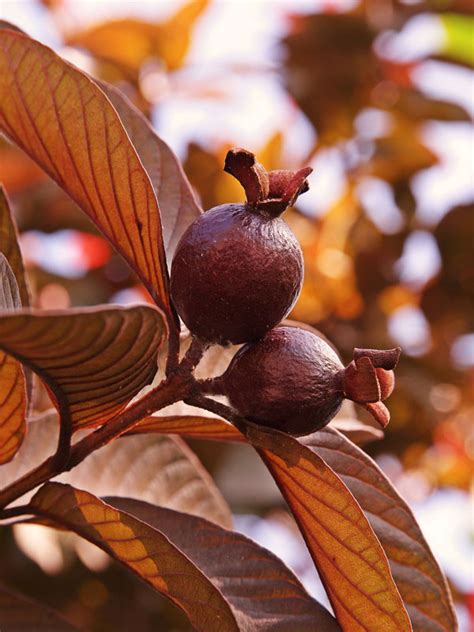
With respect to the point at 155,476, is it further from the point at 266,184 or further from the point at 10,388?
the point at 266,184

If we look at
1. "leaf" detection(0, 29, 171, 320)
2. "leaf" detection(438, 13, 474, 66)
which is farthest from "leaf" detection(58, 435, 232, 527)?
"leaf" detection(438, 13, 474, 66)

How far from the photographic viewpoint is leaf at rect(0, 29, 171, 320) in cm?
80

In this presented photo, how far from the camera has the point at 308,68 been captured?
2607 mm

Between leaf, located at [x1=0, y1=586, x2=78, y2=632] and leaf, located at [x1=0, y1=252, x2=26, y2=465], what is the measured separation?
11.4 inches

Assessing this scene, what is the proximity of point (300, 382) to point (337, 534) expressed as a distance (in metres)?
0.16

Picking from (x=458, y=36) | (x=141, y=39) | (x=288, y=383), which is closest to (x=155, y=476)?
(x=288, y=383)

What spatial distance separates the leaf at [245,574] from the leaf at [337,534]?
65mm

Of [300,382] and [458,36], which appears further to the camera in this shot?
[458,36]

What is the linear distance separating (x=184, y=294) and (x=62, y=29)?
2298 millimetres

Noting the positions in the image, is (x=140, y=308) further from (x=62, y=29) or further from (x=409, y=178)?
(x=62, y=29)

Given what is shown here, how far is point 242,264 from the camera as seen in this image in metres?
0.77

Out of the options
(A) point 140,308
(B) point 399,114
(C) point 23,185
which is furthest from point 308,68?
(A) point 140,308

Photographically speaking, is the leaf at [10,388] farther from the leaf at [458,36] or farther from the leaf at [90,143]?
the leaf at [458,36]

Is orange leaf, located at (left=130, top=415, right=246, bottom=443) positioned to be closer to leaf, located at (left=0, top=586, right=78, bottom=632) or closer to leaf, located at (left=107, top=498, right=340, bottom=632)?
leaf, located at (left=107, top=498, right=340, bottom=632)
